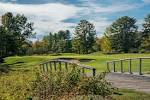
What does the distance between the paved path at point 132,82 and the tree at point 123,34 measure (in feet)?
338

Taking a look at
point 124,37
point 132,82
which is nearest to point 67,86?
point 132,82

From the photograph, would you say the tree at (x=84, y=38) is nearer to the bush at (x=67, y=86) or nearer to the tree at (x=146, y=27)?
the tree at (x=146, y=27)

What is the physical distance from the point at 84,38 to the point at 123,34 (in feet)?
41.7

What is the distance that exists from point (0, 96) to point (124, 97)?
480 cm

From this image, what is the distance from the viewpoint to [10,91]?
17.9 metres

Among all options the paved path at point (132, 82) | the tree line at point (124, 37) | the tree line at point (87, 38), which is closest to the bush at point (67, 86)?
the paved path at point (132, 82)

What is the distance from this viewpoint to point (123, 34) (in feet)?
450

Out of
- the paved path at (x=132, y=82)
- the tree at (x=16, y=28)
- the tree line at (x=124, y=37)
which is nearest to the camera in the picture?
the paved path at (x=132, y=82)

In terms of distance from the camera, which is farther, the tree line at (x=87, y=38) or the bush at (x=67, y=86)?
the tree line at (x=87, y=38)

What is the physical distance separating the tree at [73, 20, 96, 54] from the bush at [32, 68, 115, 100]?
12205 cm

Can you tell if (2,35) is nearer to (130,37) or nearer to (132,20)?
(130,37)

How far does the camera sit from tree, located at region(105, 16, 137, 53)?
130625mm

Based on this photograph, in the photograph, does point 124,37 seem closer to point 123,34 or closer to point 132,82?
point 123,34

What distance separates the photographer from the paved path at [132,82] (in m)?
19.9
